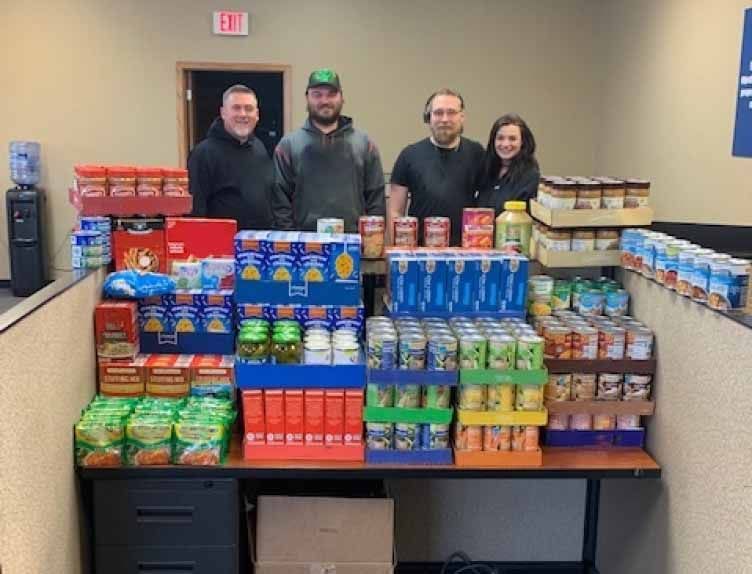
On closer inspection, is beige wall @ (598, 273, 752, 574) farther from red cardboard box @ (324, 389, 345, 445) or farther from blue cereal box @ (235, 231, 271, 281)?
blue cereal box @ (235, 231, 271, 281)

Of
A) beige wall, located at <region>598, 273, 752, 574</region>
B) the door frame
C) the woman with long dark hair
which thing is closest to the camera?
beige wall, located at <region>598, 273, 752, 574</region>

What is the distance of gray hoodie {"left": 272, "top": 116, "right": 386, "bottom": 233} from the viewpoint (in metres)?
3.81

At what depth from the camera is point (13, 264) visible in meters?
6.79

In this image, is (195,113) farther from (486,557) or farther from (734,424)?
(734,424)

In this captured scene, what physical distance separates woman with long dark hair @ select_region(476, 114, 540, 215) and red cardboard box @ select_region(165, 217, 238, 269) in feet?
4.27

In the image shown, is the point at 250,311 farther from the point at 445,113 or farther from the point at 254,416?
the point at 445,113

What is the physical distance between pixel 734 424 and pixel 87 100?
6051 millimetres

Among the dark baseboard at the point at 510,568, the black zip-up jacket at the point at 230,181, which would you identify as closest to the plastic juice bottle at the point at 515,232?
the dark baseboard at the point at 510,568

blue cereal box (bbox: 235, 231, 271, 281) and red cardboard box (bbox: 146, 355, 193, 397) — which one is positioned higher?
blue cereal box (bbox: 235, 231, 271, 281)

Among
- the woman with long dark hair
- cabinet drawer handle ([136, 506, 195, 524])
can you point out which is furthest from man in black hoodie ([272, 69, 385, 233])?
cabinet drawer handle ([136, 506, 195, 524])

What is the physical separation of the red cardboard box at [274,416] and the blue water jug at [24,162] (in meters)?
5.14

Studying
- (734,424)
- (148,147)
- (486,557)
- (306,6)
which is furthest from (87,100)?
(734,424)

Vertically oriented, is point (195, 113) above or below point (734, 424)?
above

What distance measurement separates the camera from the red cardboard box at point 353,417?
239cm
